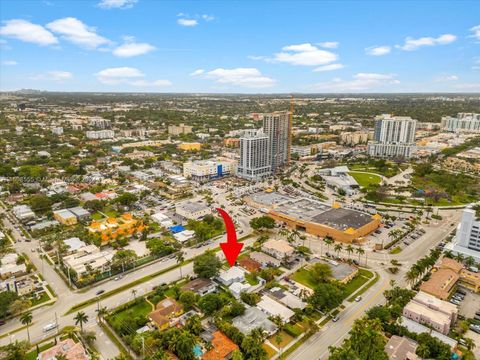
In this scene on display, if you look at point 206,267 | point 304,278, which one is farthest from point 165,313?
point 304,278

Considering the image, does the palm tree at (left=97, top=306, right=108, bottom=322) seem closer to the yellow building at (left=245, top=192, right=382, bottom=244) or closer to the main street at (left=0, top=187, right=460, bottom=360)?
the main street at (left=0, top=187, right=460, bottom=360)

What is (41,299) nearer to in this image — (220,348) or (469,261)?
(220,348)

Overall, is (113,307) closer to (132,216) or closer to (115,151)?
(132,216)

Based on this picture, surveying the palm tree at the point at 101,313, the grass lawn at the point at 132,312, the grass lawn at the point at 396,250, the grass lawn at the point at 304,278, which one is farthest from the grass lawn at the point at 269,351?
the grass lawn at the point at 396,250

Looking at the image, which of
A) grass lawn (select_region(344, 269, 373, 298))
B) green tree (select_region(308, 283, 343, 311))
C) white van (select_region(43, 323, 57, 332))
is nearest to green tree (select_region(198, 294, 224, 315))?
green tree (select_region(308, 283, 343, 311))

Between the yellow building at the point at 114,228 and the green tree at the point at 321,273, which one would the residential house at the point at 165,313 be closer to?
the green tree at the point at 321,273

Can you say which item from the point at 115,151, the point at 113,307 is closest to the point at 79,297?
the point at 113,307

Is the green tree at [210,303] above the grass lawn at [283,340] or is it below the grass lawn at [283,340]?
above
